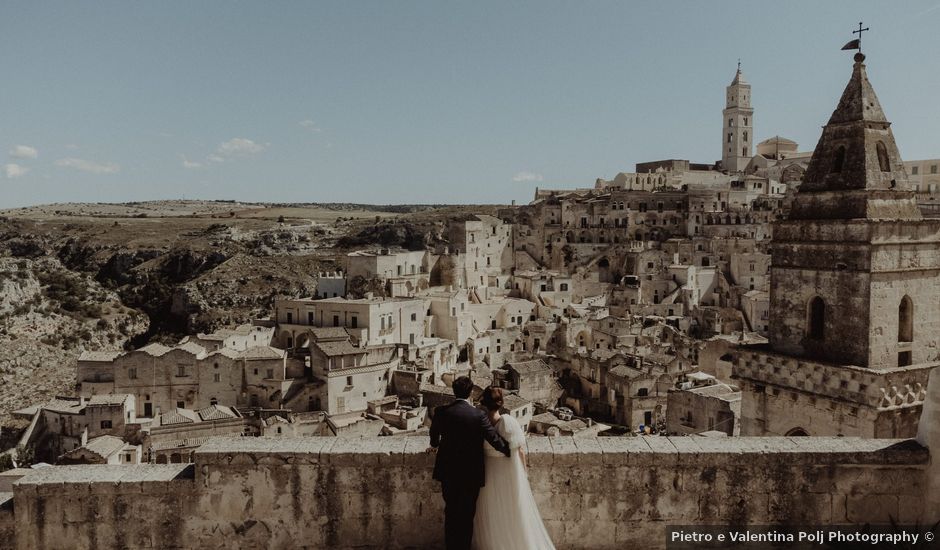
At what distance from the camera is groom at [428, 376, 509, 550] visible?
5141 mm

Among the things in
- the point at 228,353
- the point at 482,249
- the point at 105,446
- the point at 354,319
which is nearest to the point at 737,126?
the point at 482,249

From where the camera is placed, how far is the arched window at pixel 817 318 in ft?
31.0

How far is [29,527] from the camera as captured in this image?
5.62m

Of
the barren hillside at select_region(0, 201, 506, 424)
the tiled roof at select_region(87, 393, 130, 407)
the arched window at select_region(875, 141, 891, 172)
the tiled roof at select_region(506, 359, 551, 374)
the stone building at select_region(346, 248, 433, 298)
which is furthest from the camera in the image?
the barren hillside at select_region(0, 201, 506, 424)

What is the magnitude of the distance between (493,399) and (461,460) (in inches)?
20.4

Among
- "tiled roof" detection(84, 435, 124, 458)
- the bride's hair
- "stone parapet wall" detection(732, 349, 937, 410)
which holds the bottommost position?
"tiled roof" detection(84, 435, 124, 458)

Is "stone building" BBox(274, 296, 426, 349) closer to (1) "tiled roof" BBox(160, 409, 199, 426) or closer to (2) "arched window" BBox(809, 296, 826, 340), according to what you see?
(1) "tiled roof" BBox(160, 409, 199, 426)

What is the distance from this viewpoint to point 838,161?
9.57 meters

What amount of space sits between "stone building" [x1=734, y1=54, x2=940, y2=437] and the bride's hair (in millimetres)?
5792

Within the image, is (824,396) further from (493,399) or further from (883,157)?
(493,399)

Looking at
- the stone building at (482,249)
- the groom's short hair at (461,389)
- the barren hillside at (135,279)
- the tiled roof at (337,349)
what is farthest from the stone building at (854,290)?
the stone building at (482,249)

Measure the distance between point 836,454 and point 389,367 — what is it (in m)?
32.7

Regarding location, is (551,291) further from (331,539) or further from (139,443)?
(331,539)

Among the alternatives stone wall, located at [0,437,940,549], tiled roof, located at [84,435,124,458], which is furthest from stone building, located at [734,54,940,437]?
tiled roof, located at [84,435,124,458]
